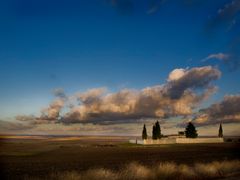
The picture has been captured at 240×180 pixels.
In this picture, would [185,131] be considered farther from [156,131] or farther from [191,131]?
[156,131]

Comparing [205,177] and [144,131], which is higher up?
[144,131]

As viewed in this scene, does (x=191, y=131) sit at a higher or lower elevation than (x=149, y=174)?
higher

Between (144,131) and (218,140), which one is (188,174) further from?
(218,140)

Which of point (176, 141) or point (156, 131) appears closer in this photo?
point (176, 141)

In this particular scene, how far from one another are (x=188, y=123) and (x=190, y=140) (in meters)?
9.63

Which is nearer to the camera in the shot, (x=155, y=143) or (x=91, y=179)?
(x=91, y=179)

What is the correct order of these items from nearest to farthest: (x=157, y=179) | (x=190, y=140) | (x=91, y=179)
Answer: (x=91, y=179)
(x=157, y=179)
(x=190, y=140)

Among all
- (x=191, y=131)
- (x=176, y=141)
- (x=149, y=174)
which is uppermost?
(x=191, y=131)

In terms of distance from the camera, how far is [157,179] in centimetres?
2250

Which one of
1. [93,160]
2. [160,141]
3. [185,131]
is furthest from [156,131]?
[93,160]

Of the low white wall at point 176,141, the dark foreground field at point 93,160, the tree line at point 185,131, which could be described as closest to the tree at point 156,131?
the tree line at point 185,131

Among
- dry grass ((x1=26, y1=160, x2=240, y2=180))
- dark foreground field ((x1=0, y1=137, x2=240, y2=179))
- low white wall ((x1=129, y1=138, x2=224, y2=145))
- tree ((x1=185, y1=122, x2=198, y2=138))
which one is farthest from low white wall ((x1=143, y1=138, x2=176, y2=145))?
dry grass ((x1=26, y1=160, x2=240, y2=180))

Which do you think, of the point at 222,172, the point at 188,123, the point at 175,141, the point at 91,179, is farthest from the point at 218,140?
the point at 91,179

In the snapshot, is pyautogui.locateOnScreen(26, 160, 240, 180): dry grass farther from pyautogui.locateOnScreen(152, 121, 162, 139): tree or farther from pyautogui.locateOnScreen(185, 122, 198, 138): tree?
pyautogui.locateOnScreen(185, 122, 198, 138): tree
